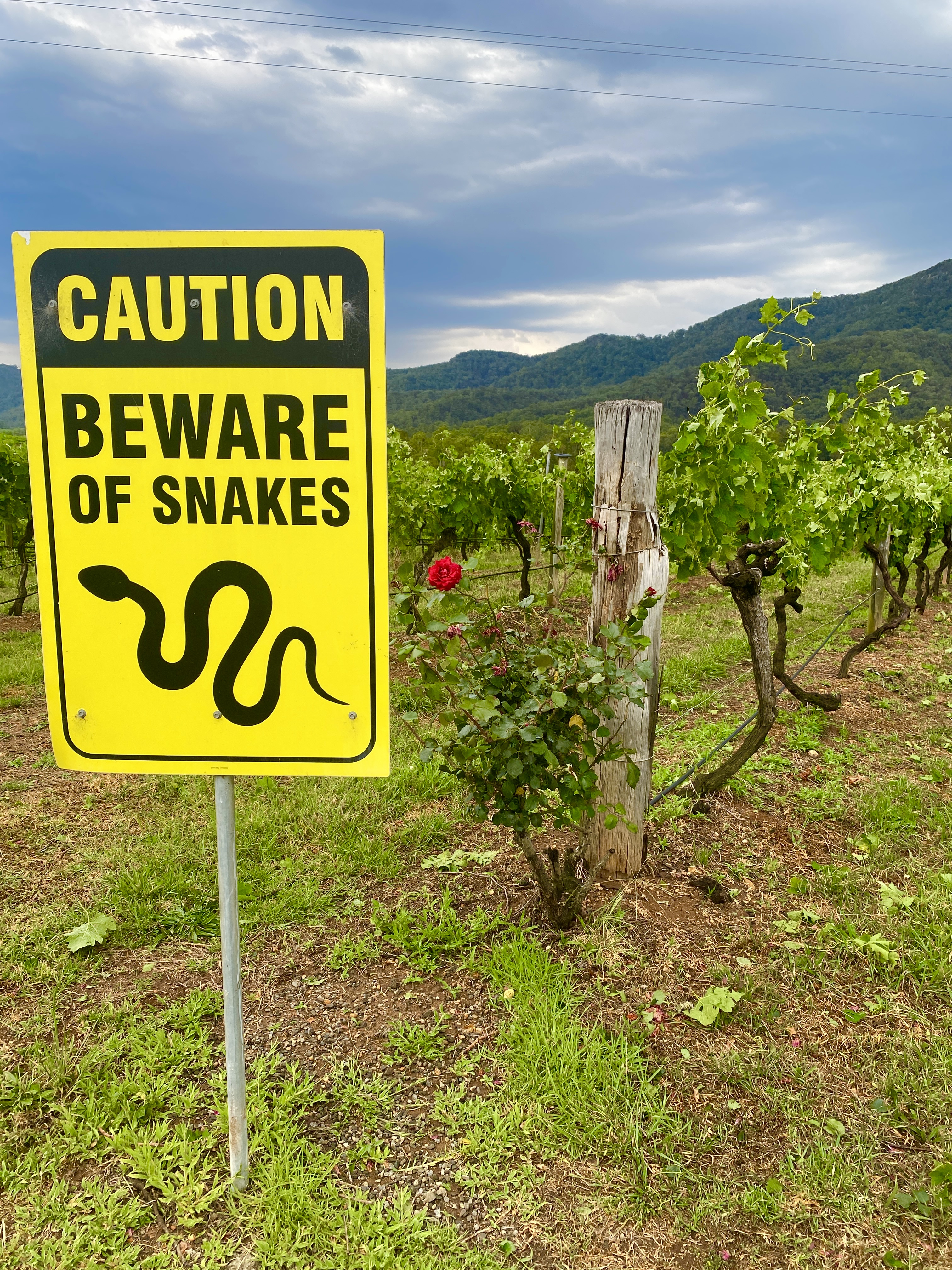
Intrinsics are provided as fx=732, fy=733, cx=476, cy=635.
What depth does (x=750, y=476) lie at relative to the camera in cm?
345

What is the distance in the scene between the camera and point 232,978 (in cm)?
170

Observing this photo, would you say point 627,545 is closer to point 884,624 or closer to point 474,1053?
point 474,1053

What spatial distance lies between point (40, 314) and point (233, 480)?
482mm

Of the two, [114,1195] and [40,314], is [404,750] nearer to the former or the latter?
[114,1195]

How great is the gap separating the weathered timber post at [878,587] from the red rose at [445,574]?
527cm

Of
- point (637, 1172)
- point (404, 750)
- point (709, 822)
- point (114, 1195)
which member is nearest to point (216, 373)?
point (114, 1195)

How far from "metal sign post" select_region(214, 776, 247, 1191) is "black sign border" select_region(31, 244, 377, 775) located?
0.09 meters

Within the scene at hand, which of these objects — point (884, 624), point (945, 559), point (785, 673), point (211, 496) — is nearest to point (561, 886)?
point (211, 496)

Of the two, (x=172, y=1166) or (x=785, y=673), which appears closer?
(x=172, y=1166)

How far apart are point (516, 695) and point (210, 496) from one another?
131cm

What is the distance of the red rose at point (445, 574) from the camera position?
2.19 meters

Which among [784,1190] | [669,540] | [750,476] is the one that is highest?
[750,476]

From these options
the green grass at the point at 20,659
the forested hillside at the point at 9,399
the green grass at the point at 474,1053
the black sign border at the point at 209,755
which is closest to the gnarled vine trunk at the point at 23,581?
the green grass at the point at 20,659

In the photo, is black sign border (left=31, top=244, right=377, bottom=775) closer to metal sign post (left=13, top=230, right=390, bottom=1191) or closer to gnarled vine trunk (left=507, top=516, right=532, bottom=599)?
metal sign post (left=13, top=230, right=390, bottom=1191)
